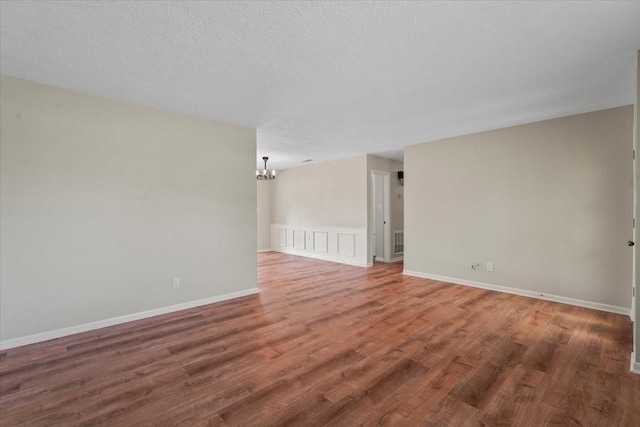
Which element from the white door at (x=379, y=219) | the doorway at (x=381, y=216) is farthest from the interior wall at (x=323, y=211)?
the white door at (x=379, y=219)

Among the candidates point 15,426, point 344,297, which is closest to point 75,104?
point 15,426

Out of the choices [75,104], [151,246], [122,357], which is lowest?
[122,357]

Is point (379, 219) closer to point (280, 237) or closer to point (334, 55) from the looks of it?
point (280, 237)

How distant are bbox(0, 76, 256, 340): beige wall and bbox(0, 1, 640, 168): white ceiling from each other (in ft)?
1.05

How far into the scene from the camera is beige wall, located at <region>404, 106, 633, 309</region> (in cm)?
346

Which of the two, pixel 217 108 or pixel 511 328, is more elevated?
pixel 217 108

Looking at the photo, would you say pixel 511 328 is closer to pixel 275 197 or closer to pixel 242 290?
pixel 242 290

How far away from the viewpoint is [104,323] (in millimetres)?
3057

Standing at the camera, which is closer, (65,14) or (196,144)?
(65,14)

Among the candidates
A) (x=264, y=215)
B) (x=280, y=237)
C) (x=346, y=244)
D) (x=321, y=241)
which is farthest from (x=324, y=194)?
(x=264, y=215)

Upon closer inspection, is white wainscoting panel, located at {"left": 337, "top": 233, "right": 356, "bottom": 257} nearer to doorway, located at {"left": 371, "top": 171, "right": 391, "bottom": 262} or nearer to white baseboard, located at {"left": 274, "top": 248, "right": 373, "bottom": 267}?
white baseboard, located at {"left": 274, "top": 248, "right": 373, "bottom": 267}

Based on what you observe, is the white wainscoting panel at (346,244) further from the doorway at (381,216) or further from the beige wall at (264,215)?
the beige wall at (264,215)

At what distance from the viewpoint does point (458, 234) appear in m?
4.78

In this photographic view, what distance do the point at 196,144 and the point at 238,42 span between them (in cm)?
196
